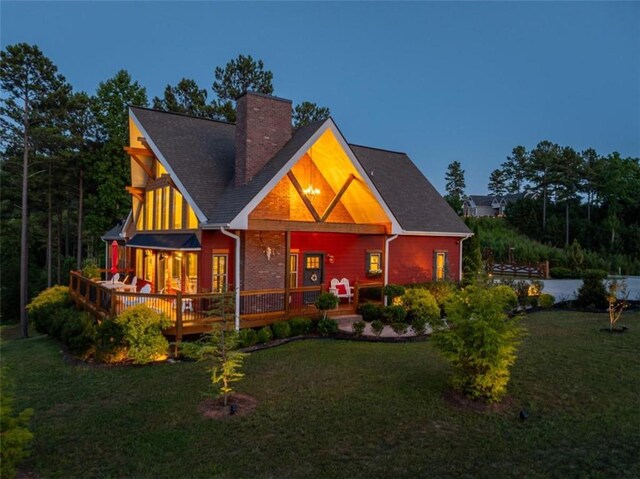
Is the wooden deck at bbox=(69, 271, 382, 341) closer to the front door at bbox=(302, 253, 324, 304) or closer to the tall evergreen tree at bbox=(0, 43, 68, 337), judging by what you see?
the front door at bbox=(302, 253, 324, 304)

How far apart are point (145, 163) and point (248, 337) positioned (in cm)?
964

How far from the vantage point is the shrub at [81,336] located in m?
10.6

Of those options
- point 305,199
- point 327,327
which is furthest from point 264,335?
point 305,199

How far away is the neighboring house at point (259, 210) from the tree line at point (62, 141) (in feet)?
33.9

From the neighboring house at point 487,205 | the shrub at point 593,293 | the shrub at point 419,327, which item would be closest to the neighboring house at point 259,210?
the shrub at point 419,327

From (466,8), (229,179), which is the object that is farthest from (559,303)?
(466,8)

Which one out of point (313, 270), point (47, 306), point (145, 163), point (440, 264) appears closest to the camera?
point (313, 270)

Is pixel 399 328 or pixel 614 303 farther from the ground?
pixel 614 303

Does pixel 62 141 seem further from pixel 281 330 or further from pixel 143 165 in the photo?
pixel 281 330

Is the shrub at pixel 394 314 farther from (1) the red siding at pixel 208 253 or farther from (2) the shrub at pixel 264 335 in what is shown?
(1) the red siding at pixel 208 253

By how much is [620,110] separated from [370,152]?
478 feet

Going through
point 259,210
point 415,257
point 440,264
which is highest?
point 259,210

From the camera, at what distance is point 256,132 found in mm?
13539

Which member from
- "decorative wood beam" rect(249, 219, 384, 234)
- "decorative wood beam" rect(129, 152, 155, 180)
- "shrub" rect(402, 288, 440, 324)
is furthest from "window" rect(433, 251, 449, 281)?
"decorative wood beam" rect(129, 152, 155, 180)
